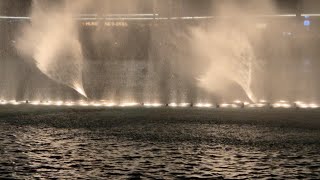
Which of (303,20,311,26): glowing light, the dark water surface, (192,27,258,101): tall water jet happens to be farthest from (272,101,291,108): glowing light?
(303,20,311,26): glowing light

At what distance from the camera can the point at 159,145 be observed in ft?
69.1

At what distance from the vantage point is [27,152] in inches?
776

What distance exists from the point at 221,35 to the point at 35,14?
2818 cm

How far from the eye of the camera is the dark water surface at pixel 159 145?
1694 centimetres

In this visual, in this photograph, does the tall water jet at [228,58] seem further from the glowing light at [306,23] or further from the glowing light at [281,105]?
the glowing light at [306,23]

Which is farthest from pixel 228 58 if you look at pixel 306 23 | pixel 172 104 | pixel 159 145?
pixel 306 23

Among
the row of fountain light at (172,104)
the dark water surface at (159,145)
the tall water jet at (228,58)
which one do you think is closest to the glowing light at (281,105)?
the row of fountain light at (172,104)

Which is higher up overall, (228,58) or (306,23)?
(306,23)

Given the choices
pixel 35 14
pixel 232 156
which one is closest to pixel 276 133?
pixel 232 156

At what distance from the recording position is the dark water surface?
16.9 meters

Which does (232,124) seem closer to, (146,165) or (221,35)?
(146,165)

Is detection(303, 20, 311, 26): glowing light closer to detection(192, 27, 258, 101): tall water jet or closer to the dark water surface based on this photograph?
detection(192, 27, 258, 101): tall water jet

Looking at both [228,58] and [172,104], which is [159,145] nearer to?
[172,104]

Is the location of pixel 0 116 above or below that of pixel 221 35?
below
